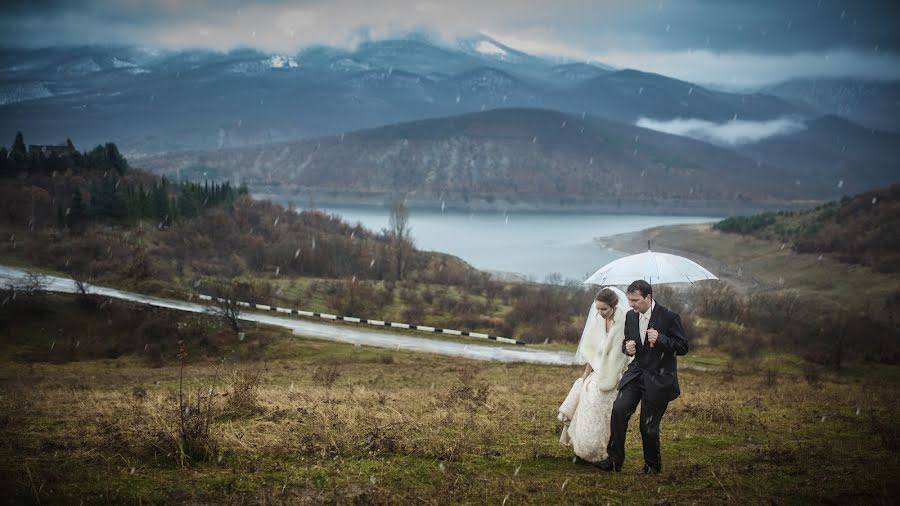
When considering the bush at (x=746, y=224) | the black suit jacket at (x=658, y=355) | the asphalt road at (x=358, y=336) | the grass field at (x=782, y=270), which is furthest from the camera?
the bush at (x=746, y=224)

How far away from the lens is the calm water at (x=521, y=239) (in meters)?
103

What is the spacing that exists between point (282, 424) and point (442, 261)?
77.2 meters

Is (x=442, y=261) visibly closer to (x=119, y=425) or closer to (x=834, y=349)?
(x=834, y=349)

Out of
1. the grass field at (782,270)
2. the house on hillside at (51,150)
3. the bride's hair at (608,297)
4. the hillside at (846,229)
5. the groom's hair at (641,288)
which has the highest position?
the house on hillside at (51,150)

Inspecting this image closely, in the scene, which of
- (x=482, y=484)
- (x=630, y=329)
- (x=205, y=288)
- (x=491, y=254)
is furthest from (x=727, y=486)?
(x=491, y=254)

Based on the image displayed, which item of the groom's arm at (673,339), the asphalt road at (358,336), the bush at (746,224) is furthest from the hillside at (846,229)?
the groom's arm at (673,339)

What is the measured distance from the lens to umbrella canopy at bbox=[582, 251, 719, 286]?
852cm

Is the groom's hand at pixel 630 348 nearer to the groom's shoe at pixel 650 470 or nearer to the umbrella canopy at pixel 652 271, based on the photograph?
the umbrella canopy at pixel 652 271

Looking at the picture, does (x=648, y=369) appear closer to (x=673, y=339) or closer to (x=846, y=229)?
(x=673, y=339)

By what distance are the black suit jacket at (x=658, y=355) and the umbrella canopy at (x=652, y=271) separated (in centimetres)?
78

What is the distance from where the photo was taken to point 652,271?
860cm

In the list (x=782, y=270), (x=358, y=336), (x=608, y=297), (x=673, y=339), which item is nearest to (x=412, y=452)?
(x=608, y=297)

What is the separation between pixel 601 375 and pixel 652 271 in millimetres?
1645

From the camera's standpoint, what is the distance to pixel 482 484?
23.5 feet
